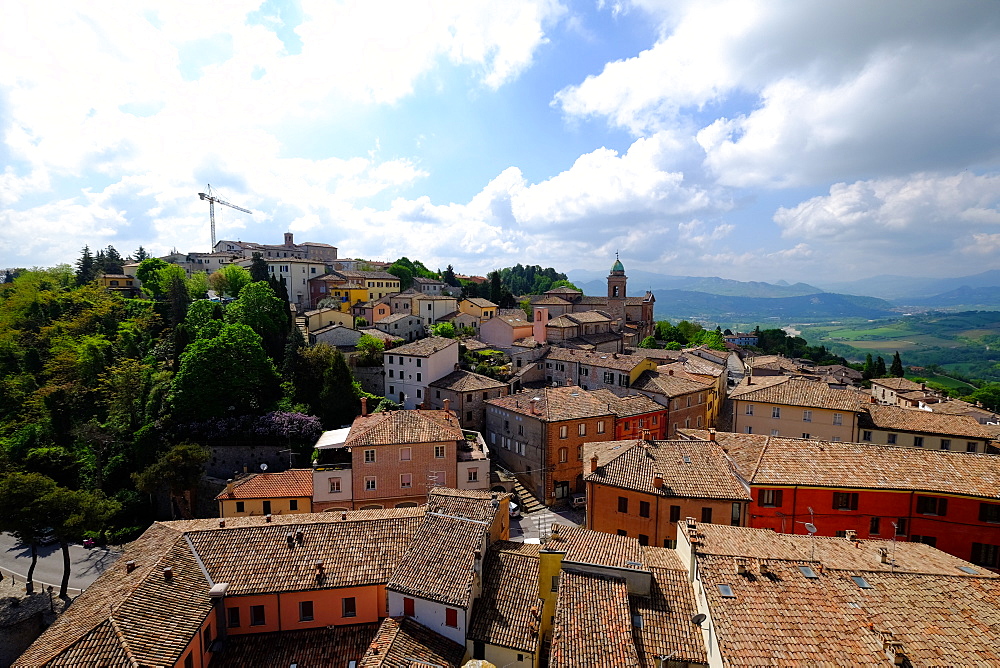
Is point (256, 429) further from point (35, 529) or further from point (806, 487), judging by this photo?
point (806, 487)

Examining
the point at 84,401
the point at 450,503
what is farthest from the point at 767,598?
the point at 84,401

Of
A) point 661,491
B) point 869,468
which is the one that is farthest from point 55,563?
point 869,468

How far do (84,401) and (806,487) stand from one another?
56.8m

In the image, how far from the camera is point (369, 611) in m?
20.5

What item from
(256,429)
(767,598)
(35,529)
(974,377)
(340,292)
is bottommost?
(974,377)

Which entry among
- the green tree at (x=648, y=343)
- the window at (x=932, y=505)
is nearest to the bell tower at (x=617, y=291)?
the green tree at (x=648, y=343)

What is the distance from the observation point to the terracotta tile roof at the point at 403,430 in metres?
32.8

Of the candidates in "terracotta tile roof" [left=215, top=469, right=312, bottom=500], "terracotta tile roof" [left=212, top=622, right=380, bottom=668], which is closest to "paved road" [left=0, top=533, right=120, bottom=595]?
"terracotta tile roof" [left=215, top=469, right=312, bottom=500]

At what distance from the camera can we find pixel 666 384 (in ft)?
148

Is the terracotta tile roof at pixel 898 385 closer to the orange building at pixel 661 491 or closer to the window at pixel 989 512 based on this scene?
the window at pixel 989 512

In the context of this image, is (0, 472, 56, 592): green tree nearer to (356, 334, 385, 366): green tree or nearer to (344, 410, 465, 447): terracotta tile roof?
(344, 410, 465, 447): terracotta tile roof

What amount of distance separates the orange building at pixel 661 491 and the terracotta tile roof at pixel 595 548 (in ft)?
14.8

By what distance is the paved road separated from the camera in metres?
30.8

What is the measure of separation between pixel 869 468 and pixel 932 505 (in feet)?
8.64
